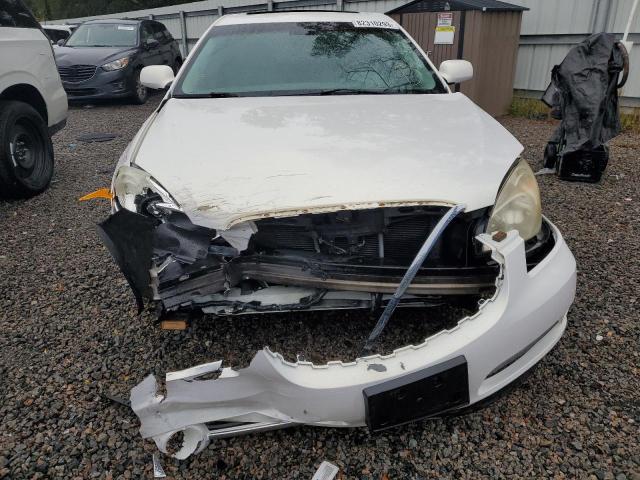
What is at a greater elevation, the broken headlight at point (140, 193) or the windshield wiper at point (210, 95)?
the windshield wiper at point (210, 95)

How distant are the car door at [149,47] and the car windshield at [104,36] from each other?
0.17 meters

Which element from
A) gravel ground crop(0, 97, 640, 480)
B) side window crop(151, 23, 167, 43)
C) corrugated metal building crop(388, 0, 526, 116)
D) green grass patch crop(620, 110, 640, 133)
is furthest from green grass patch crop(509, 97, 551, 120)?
side window crop(151, 23, 167, 43)

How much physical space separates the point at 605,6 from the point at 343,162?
6901mm

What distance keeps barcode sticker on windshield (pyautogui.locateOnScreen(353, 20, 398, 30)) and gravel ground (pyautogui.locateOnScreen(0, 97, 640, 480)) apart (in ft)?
6.74

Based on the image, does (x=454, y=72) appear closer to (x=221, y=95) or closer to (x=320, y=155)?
(x=221, y=95)

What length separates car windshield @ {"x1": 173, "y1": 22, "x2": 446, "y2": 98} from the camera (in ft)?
9.99

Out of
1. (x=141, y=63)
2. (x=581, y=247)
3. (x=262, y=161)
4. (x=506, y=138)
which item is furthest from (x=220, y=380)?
(x=141, y=63)

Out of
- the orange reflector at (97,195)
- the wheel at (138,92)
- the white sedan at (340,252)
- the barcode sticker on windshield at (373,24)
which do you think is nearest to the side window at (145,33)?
the wheel at (138,92)

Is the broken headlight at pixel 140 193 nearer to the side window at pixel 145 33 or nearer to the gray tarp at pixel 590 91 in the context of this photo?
the gray tarp at pixel 590 91

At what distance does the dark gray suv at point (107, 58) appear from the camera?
865 cm

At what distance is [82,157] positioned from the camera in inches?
238

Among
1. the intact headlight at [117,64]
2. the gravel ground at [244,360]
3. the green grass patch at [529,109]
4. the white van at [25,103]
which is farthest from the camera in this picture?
the intact headlight at [117,64]

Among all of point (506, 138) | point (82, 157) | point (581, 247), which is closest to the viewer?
point (506, 138)

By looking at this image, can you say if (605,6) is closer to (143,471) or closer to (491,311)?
(491,311)
